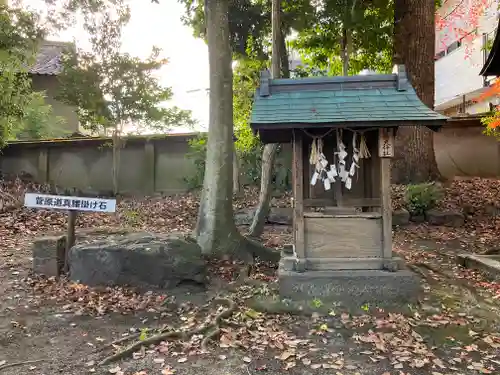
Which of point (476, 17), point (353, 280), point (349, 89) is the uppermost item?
point (476, 17)

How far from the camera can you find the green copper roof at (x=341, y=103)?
5.68 metres

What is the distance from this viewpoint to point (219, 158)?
8133 millimetres

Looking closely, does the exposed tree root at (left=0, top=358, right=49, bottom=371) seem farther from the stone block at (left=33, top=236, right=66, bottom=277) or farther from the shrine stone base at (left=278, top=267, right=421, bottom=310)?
the shrine stone base at (left=278, top=267, right=421, bottom=310)

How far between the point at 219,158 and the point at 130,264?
2692 millimetres

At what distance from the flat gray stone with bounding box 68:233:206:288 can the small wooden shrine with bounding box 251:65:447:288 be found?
6.00 ft

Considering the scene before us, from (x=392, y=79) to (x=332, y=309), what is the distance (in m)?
3.67

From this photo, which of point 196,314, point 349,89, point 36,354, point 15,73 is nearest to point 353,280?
point 196,314

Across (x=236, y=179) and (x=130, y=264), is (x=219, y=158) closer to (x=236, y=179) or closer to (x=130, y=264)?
(x=130, y=264)

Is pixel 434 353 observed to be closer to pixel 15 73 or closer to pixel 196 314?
pixel 196 314

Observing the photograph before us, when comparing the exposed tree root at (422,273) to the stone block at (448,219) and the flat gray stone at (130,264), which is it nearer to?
the stone block at (448,219)

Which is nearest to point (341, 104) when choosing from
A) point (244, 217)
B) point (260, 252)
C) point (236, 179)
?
point (260, 252)

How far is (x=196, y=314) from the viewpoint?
5.88 metres

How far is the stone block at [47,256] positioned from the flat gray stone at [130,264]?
0.34m

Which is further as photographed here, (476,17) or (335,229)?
(476,17)
